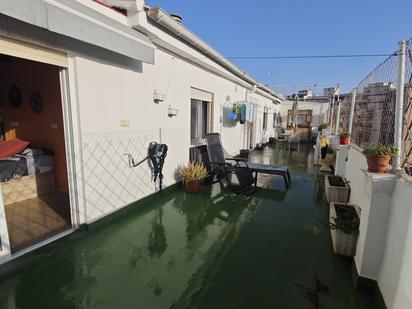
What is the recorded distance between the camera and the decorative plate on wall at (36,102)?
4.05 metres

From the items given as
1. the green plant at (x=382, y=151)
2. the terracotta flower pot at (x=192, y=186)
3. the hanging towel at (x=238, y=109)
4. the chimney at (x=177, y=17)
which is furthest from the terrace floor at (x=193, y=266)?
the hanging towel at (x=238, y=109)

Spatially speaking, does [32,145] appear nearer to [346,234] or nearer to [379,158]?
[346,234]

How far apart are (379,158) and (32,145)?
17.7 ft

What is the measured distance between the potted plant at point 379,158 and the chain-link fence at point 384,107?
8.3 inches

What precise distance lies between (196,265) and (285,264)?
0.98 metres

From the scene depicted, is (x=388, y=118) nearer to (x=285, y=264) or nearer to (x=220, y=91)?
(x=285, y=264)

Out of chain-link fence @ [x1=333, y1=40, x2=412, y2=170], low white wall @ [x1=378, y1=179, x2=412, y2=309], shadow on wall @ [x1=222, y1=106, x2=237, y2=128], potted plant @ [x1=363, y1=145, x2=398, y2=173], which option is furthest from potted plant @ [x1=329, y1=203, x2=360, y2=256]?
shadow on wall @ [x1=222, y1=106, x2=237, y2=128]

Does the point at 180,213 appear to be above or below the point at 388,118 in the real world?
below

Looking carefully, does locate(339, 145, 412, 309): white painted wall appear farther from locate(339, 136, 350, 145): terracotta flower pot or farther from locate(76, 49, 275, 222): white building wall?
locate(339, 136, 350, 145): terracotta flower pot

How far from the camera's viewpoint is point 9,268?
2.29 m

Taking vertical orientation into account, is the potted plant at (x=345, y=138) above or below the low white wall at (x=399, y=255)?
above

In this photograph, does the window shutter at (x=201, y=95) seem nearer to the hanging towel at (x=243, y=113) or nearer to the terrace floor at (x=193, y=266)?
the hanging towel at (x=243, y=113)

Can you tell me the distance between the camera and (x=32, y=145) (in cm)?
437

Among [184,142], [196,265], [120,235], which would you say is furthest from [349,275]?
[184,142]
